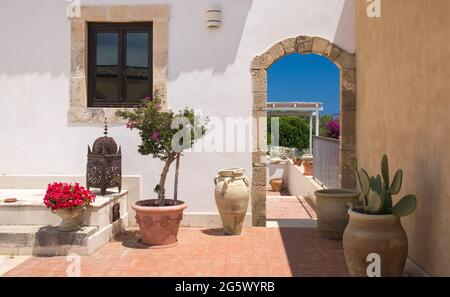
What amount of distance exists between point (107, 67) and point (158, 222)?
298 centimetres

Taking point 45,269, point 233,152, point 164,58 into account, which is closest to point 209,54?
point 164,58

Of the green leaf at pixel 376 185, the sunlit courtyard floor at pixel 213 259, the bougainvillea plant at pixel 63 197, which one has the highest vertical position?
the green leaf at pixel 376 185

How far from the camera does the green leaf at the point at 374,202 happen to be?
13.9 feet

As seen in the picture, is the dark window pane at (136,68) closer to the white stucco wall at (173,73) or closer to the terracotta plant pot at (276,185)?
the white stucco wall at (173,73)

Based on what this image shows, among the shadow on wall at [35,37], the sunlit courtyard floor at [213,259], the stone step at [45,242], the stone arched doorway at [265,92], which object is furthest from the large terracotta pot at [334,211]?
the shadow on wall at [35,37]

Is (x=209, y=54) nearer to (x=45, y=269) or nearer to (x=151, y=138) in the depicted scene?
(x=151, y=138)

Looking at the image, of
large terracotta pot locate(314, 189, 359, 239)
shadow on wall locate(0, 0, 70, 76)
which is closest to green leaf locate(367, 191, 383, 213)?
large terracotta pot locate(314, 189, 359, 239)

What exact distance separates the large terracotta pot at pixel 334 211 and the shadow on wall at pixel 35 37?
14.6ft

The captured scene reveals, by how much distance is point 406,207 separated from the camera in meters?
4.10

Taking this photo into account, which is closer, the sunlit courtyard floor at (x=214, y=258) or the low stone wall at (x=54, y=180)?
the sunlit courtyard floor at (x=214, y=258)

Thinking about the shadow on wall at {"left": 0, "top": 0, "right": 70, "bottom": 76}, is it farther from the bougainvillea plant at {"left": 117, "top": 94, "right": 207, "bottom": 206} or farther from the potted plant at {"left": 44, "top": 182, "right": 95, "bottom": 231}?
the potted plant at {"left": 44, "top": 182, "right": 95, "bottom": 231}

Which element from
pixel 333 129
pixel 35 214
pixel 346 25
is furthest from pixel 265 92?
pixel 333 129

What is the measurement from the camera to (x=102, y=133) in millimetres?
7426
